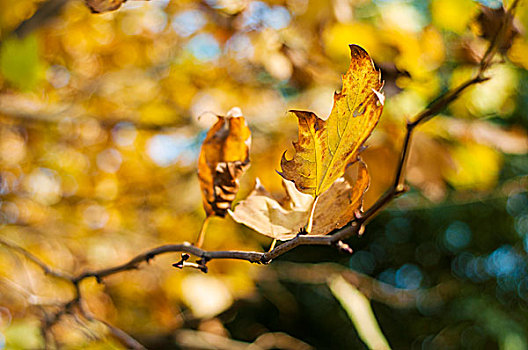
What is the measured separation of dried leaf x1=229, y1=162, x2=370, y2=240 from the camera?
0.22 meters

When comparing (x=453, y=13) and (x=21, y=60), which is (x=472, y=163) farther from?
(x=21, y=60)

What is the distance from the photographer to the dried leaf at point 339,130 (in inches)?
7.5

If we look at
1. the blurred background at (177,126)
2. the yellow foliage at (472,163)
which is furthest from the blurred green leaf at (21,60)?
the yellow foliage at (472,163)

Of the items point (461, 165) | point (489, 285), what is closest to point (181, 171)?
point (461, 165)

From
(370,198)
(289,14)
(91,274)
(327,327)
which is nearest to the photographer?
(91,274)

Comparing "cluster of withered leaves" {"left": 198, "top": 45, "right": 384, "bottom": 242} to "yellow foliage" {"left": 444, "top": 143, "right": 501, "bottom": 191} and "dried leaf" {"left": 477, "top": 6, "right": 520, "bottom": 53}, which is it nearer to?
"dried leaf" {"left": 477, "top": 6, "right": 520, "bottom": 53}

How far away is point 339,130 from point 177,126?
587 millimetres

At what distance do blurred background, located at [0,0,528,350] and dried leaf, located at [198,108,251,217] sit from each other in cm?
10

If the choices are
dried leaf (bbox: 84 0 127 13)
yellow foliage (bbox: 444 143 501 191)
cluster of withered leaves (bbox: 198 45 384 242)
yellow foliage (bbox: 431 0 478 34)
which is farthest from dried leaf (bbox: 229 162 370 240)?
yellow foliage (bbox: 444 143 501 191)

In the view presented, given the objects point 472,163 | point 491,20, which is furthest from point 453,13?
point 472,163

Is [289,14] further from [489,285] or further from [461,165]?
[489,285]

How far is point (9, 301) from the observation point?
75 centimetres

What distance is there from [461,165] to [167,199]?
0.59 m

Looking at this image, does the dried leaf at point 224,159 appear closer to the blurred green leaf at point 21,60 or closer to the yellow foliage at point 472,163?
the blurred green leaf at point 21,60
